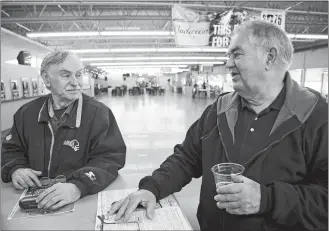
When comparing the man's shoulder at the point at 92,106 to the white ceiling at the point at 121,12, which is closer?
the man's shoulder at the point at 92,106

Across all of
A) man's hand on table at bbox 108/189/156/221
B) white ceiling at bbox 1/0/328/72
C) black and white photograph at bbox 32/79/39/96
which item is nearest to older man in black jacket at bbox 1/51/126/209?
man's hand on table at bbox 108/189/156/221

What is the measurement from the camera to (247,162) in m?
1.20

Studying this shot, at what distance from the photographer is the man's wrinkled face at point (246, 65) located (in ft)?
4.31

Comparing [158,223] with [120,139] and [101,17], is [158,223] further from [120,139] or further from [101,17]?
[101,17]

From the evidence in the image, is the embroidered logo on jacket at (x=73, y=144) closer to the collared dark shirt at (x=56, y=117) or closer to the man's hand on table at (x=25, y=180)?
the collared dark shirt at (x=56, y=117)

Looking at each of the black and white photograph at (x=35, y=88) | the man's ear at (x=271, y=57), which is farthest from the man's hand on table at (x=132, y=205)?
the black and white photograph at (x=35, y=88)

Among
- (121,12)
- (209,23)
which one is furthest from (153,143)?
(121,12)

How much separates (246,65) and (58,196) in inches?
42.0

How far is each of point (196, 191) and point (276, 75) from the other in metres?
2.20

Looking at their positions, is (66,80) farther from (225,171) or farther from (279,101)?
(279,101)

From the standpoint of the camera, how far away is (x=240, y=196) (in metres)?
1.01

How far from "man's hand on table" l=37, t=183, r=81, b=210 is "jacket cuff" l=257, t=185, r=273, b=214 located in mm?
795

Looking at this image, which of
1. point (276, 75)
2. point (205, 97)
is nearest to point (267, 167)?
point (276, 75)

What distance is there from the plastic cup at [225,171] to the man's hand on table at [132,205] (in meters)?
0.28
